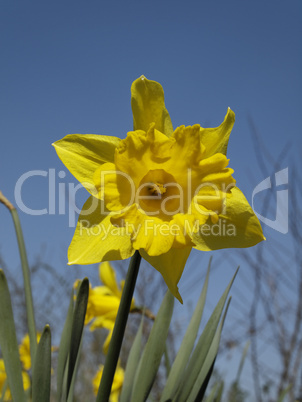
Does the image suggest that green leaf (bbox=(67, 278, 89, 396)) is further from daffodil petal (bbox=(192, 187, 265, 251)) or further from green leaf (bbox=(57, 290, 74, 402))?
daffodil petal (bbox=(192, 187, 265, 251))

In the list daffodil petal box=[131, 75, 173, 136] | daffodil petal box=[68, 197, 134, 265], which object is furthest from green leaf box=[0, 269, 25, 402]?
daffodil petal box=[131, 75, 173, 136]

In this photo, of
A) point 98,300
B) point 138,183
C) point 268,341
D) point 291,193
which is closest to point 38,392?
point 138,183

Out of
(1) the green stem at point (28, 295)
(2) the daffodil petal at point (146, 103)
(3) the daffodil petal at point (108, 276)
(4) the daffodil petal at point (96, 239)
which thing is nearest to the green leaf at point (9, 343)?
(1) the green stem at point (28, 295)

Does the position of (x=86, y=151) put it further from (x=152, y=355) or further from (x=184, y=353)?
(x=184, y=353)

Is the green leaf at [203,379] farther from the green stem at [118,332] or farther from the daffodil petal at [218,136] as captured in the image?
the daffodil petal at [218,136]

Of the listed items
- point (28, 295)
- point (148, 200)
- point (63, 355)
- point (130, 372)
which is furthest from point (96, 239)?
point (130, 372)

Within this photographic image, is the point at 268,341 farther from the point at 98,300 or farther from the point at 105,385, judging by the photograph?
→ the point at 105,385
